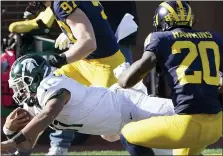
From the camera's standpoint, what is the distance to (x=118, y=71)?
17.9 feet

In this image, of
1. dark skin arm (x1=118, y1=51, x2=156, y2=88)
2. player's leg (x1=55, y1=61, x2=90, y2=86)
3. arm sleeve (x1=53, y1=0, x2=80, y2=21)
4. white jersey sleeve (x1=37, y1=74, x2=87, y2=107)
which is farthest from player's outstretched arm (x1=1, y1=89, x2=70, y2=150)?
player's leg (x1=55, y1=61, x2=90, y2=86)

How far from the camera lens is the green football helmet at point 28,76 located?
500 centimetres

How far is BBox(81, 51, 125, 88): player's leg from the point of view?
244 inches

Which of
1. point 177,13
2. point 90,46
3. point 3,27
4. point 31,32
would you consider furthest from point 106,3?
point 177,13

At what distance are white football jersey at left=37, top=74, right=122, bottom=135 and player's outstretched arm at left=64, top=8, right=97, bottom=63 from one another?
640 millimetres

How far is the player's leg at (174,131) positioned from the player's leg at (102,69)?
4.24 feet

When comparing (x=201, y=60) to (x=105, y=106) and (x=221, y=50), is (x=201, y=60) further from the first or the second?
(x=105, y=106)

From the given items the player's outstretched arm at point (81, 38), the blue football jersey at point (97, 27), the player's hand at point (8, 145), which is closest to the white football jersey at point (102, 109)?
the player's hand at point (8, 145)

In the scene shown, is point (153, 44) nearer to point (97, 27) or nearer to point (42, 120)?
point (42, 120)

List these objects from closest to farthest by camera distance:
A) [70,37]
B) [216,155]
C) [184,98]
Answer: [184,98], [70,37], [216,155]

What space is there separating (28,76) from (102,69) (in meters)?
1.37

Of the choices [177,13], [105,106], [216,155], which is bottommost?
[216,155]

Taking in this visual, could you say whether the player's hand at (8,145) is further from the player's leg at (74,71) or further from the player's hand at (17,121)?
the player's leg at (74,71)

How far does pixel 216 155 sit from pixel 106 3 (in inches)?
86.1
